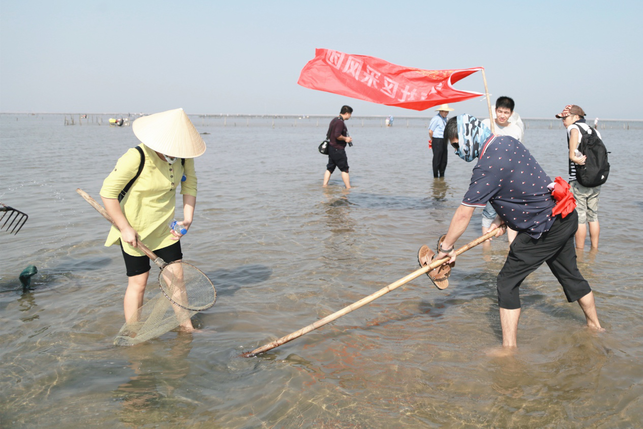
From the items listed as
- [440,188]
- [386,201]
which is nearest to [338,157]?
[386,201]

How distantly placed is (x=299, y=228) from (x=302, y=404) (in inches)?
200

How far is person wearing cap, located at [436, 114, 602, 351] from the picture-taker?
137 inches

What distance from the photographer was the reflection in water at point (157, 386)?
329cm

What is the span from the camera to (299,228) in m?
8.35

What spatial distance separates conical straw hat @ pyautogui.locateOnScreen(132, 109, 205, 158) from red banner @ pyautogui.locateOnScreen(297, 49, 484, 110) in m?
3.43

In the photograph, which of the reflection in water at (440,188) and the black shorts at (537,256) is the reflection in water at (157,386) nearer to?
the black shorts at (537,256)

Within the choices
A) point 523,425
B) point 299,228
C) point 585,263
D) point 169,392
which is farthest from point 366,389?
point 299,228

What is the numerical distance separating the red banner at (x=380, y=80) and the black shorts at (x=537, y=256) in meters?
2.42

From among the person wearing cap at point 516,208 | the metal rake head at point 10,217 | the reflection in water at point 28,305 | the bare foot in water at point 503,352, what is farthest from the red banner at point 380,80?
the reflection in water at point 28,305

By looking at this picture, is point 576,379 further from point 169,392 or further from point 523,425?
point 169,392

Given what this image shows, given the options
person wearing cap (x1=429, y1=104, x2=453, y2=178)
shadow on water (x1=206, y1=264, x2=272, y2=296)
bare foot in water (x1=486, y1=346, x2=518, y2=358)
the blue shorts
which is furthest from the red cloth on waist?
person wearing cap (x1=429, y1=104, x2=453, y2=178)

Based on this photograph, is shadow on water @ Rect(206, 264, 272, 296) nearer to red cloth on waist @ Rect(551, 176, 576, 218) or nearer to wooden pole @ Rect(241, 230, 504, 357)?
wooden pole @ Rect(241, 230, 504, 357)

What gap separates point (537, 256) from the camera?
3.75 m

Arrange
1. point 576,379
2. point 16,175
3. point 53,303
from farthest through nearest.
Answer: point 16,175, point 53,303, point 576,379
